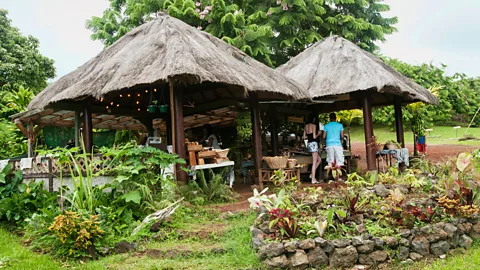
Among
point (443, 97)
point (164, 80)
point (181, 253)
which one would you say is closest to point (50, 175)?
point (164, 80)

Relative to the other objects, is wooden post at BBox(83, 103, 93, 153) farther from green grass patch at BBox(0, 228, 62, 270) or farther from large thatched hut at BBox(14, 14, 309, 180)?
green grass patch at BBox(0, 228, 62, 270)

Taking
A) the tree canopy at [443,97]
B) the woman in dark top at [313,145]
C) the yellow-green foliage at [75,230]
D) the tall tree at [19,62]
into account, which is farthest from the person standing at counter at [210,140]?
the tree canopy at [443,97]

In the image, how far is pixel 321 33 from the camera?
20.5 meters

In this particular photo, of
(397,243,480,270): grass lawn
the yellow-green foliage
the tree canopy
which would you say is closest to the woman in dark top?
(397,243,480,270): grass lawn

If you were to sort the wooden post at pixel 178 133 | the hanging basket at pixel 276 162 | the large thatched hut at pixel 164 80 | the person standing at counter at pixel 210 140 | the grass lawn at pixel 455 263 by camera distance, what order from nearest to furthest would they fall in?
the grass lawn at pixel 455 263
the large thatched hut at pixel 164 80
the wooden post at pixel 178 133
the hanging basket at pixel 276 162
the person standing at counter at pixel 210 140

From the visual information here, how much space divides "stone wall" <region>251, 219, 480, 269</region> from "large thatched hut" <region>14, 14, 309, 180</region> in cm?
332

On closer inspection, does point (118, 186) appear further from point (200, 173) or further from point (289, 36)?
point (289, 36)

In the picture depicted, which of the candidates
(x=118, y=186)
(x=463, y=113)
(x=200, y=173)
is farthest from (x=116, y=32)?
(x=463, y=113)

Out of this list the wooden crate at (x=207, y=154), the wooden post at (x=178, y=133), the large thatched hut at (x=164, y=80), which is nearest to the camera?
the large thatched hut at (x=164, y=80)

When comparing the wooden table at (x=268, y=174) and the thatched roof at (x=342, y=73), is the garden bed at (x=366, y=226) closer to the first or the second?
the wooden table at (x=268, y=174)

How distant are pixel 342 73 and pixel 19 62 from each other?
612 inches

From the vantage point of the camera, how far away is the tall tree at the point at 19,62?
63.8ft

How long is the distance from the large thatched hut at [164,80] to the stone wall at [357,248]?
10.9ft

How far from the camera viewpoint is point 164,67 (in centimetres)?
755
